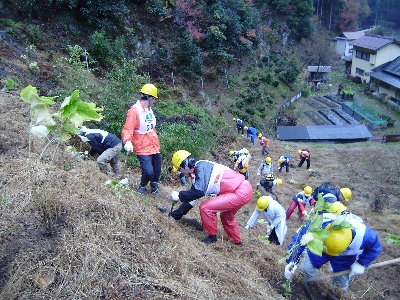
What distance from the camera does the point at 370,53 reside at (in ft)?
106

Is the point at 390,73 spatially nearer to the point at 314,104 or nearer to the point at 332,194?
the point at 314,104

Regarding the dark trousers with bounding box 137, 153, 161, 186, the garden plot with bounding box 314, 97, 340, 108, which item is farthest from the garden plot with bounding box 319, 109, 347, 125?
the dark trousers with bounding box 137, 153, 161, 186

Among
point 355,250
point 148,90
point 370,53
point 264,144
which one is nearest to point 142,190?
point 148,90

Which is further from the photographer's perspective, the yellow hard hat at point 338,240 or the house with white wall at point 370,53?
the house with white wall at point 370,53

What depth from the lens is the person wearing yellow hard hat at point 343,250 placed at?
441 cm

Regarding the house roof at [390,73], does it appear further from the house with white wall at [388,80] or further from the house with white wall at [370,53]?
the house with white wall at [370,53]

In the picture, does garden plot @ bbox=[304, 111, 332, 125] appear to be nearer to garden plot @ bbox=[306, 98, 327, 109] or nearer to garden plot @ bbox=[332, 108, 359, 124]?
garden plot @ bbox=[332, 108, 359, 124]

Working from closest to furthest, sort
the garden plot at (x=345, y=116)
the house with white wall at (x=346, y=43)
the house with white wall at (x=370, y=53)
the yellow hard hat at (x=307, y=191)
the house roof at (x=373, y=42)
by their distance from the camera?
the yellow hard hat at (x=307, y=191) → the garden plot at (x=345, y=116) → the house roof at (x=373, y=42) → the house with white wall at (x=370, y=53) → the house with white wall at (x=346, y=43)

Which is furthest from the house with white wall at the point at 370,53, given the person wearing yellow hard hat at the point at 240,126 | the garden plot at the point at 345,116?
the person wearing yellow hard hat at the point at 240,126

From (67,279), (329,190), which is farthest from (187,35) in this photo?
(67,279)

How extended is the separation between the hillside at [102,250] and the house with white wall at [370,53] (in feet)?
101

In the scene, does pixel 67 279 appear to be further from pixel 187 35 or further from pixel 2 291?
pixel 187 35

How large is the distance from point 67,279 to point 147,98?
127 inches

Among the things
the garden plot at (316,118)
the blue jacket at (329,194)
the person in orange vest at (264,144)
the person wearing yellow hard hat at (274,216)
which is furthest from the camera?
the garden plot at (316,118)
